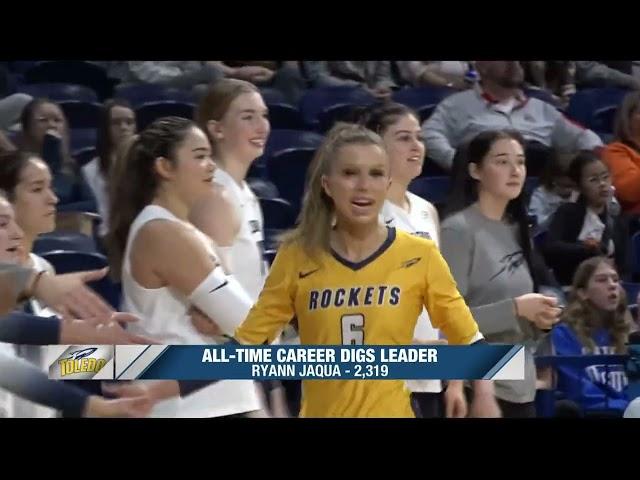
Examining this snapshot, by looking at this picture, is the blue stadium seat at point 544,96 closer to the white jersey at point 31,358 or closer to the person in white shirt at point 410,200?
the person in white shirt at point 410,200

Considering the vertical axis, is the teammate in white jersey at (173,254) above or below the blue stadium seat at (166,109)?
below

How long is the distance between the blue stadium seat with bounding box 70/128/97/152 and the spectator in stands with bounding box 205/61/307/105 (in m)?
0.50

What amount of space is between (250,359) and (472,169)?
3.31ft

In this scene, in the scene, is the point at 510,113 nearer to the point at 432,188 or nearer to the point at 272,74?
the point at 432,188

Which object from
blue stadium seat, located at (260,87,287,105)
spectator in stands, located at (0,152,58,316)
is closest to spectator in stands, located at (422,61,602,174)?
blue stadium seat, located at (260,87,287,105)

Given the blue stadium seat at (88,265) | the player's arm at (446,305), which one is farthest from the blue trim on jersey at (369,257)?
the blue stadium seat at (88,265)

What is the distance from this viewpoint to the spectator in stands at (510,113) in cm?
491

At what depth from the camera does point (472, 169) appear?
4.89 meters

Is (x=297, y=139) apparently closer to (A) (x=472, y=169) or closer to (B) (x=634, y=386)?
(A) (x=472, y=169)

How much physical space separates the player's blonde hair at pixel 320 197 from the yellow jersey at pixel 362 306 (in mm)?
40

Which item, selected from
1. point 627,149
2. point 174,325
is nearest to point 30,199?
point 174,325

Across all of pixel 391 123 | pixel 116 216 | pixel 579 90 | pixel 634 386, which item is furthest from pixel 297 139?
pixel 634 386

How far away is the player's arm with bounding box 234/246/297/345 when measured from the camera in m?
4.73
